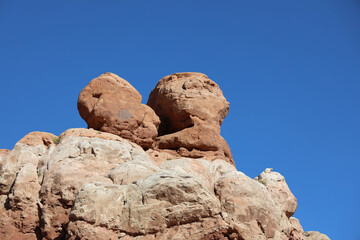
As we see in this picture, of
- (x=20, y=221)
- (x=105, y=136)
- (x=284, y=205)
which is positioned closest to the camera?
(x=20, y=221)

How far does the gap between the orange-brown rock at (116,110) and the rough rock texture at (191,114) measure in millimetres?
1313

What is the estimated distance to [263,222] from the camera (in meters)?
16.9

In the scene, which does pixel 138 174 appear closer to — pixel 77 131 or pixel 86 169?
pixel 86 169

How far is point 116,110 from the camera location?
21062 mm

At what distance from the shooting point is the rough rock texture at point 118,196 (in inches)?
561

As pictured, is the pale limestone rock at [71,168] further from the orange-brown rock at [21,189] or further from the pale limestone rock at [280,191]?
the pale limestone rock at [280,191]

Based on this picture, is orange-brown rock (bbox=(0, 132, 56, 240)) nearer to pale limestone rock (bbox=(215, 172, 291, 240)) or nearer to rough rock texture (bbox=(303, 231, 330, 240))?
pale limestone rock (bbox=(215, 172, 291, 240))

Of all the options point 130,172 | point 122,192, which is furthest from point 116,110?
point 122,192

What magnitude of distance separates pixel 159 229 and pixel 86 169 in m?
4.34

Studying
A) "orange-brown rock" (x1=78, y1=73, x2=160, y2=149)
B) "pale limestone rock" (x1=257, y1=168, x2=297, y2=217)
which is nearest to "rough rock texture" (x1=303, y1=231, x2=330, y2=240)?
"pale limestone rock" (x1=257, y1=168, x2=297, y2=217)

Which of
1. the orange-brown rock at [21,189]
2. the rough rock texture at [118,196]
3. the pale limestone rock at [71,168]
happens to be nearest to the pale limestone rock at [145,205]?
the rough rock texture at [118,196]

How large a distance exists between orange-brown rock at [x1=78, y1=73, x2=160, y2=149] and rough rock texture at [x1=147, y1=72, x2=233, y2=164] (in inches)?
51.7

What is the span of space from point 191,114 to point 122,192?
905 cm

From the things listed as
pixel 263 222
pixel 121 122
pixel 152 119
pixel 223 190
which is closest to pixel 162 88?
pixel 152 119
